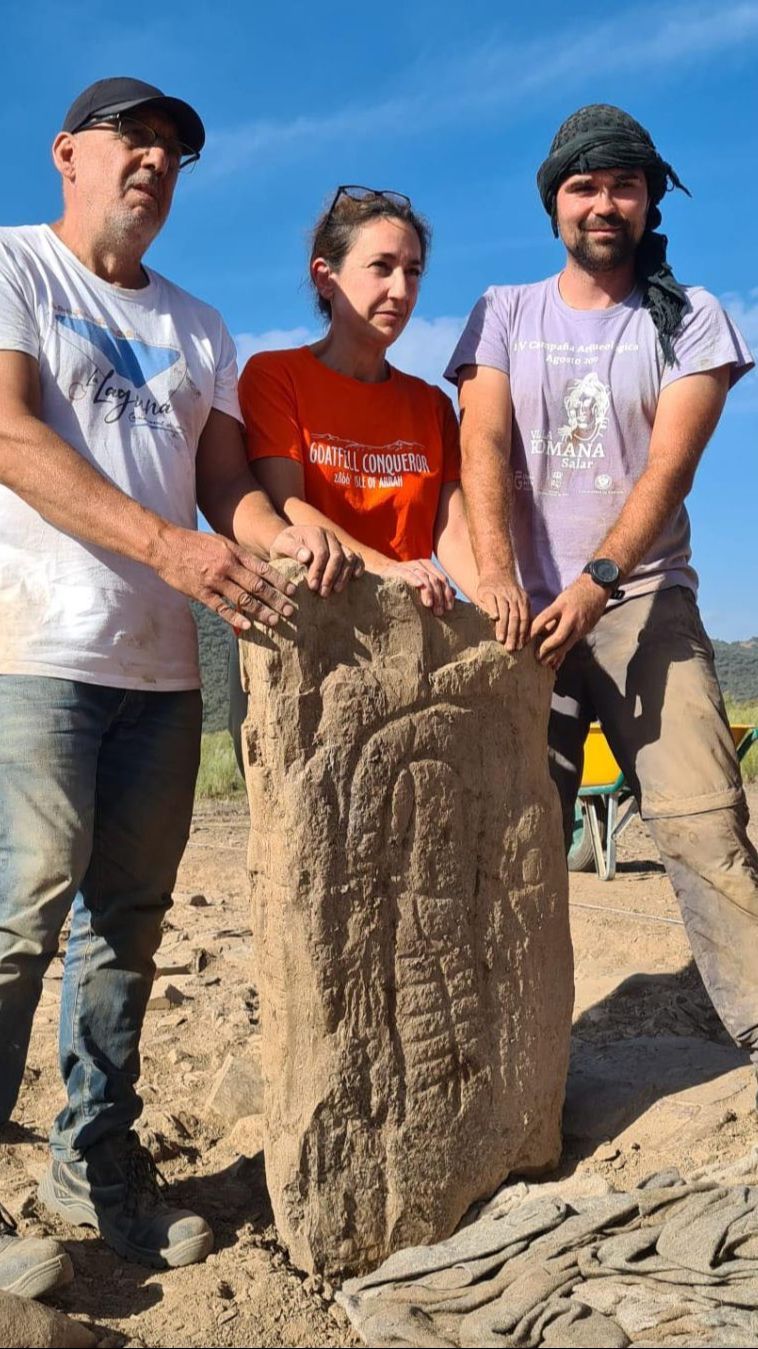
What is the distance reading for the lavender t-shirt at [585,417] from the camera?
135 inches

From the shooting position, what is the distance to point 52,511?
275cm

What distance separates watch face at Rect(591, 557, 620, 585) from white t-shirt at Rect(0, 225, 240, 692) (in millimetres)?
999

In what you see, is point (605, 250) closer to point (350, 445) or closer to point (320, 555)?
point (350, 445)

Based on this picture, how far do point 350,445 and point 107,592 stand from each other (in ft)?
2.50

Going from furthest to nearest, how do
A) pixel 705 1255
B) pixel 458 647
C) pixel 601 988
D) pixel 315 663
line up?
1. pixel 601 988
2. pixel 458 647
3. pixel 315 663
4. pixel 705 1255

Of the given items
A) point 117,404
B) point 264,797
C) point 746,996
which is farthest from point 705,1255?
point 117,404

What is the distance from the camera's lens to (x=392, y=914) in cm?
299

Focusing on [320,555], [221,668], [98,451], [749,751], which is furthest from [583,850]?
[221,668]

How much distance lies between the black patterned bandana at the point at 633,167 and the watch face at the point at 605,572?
59cm

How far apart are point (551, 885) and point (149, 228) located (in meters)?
1.87

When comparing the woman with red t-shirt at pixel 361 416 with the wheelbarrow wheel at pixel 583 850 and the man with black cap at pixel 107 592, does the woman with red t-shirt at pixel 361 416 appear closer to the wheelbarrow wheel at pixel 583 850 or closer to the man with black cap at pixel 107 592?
the man with black cap at pixel 107 592

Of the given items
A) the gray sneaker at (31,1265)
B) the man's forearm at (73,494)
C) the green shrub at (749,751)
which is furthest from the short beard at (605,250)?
the green shrub at (749,751)

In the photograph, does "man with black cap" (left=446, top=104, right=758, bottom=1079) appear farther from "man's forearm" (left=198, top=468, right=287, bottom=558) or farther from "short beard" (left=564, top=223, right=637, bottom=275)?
"man's forearm" (left=198, top=468, right=287, bottom=558)

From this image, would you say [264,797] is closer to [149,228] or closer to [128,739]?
[128,739]
